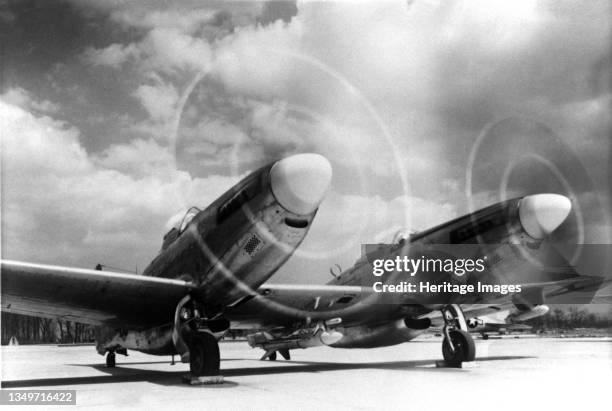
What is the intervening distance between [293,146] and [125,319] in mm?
6130

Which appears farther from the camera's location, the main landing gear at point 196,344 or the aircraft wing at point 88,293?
the aircraft wing at point 88,293

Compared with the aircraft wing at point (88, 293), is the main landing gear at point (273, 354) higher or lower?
lower

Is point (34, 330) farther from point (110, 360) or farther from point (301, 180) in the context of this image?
point (301, 180)

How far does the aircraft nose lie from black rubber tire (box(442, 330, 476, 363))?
6317 mm

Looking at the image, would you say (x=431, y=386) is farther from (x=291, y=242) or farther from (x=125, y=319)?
Result: (x=125, y=319)

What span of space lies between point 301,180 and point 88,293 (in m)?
4.91

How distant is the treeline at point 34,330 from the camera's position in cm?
3341

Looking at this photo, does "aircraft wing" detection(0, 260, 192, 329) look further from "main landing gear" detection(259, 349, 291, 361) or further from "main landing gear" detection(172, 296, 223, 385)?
"main landing gear" detection(259, 349, 291, 361)

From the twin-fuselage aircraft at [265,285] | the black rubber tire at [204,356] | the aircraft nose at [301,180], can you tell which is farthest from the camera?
the black rubber tire at [204,356]

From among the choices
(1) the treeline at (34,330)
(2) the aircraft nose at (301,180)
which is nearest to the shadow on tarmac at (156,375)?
(2) the aircraft nose at (301,180)

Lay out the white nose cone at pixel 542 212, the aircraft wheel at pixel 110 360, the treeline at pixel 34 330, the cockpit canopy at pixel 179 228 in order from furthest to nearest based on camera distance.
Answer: the treeline at pixel 34 330, the aircraft wheel at pixel 110 360, the cockpit canopy at pixel 179 228, the white nose cone at pixel 542 212

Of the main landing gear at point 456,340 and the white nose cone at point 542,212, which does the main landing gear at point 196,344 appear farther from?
the white nose cone at point 542,212

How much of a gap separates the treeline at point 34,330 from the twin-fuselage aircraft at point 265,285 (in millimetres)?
18044

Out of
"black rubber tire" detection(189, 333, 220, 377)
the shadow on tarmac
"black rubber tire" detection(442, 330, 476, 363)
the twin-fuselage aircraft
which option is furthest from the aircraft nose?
"black rubber tire" detection(442, 330, 476, 363)
